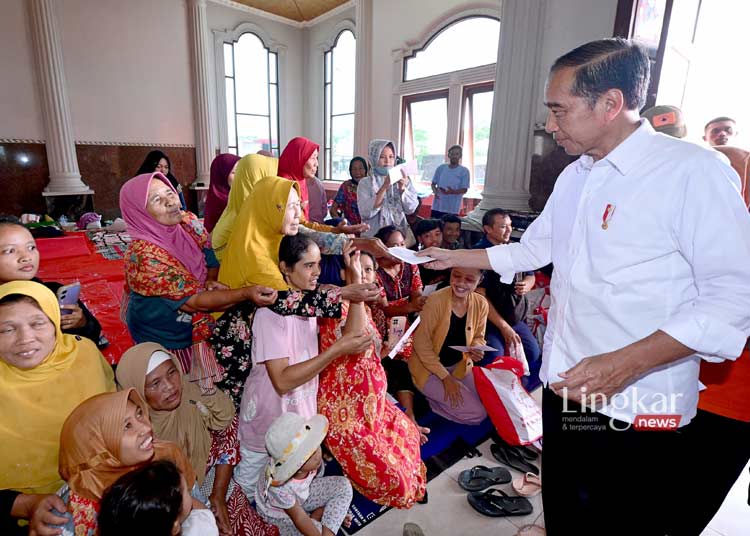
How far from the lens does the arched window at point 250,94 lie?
10461 mm

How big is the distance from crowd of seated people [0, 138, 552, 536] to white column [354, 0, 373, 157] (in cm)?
710

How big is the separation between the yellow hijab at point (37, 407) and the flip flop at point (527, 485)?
191cm

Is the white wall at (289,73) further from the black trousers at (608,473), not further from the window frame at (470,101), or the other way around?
the black trousers at (608,473)

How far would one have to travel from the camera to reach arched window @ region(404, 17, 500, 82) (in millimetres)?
6914

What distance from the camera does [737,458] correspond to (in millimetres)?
1502

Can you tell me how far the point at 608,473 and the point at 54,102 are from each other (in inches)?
399

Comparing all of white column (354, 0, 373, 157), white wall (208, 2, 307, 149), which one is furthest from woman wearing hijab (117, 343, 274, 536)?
white wall (208, 2, 307, 149)

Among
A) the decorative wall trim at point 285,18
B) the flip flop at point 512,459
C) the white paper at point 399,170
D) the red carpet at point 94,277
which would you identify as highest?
the decorative wall trim at point 285,18

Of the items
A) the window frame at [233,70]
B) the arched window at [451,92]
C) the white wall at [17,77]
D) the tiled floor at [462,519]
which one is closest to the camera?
the tiled floor at [462,519]

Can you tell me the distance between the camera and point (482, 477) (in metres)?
2.07

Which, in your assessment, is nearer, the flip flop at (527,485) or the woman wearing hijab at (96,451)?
the woman wearing hijab at (96,451)

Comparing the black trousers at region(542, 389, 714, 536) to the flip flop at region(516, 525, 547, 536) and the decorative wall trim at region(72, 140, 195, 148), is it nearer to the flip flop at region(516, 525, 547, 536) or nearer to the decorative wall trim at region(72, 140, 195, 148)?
the flip flop at region(516, 525, 547, 536)

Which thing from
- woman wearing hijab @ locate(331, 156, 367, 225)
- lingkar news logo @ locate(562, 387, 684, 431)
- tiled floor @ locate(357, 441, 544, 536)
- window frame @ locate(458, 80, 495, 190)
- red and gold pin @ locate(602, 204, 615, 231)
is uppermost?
window frame @ locate(458, 80, 495, 190)

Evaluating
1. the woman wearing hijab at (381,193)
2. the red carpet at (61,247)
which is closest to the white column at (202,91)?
the red carpet at (61,247)
